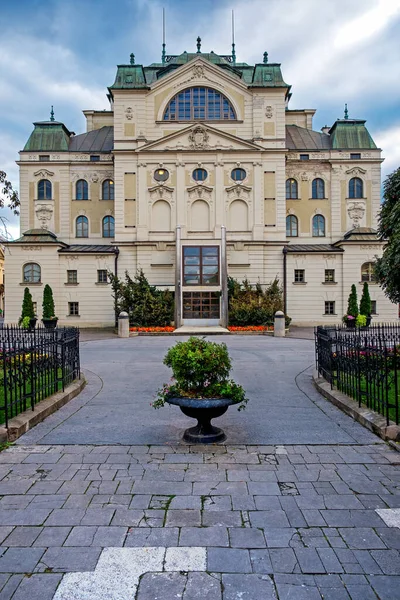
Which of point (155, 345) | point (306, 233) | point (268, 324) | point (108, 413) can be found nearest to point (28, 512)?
point (108, 413)

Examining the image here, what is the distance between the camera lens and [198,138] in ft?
115

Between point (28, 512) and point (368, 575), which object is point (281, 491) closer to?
point (368, 575)

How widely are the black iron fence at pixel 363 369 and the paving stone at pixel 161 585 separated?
4525 millimetres

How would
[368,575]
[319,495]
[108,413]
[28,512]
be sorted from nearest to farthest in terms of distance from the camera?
[368,575] → [28,512] → [319,495] → [108,413]

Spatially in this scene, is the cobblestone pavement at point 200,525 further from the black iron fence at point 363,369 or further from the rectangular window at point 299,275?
the rectangular window at point 299,275

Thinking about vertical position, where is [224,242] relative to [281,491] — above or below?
above

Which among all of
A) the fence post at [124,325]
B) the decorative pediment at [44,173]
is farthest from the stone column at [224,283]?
the decorative pediment at [44,173]

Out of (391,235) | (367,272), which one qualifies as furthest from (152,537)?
(367,272)

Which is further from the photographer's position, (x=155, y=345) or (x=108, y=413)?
(x=155, y=345)

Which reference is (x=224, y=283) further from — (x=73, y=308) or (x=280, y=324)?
(x=73, y=308)

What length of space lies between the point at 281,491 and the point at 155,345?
1762 centimetres

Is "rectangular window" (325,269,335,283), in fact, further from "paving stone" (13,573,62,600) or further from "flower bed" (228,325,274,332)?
"paving stone" (13,573,62,600)

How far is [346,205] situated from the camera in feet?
125

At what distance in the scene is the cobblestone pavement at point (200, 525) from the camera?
330 cm
